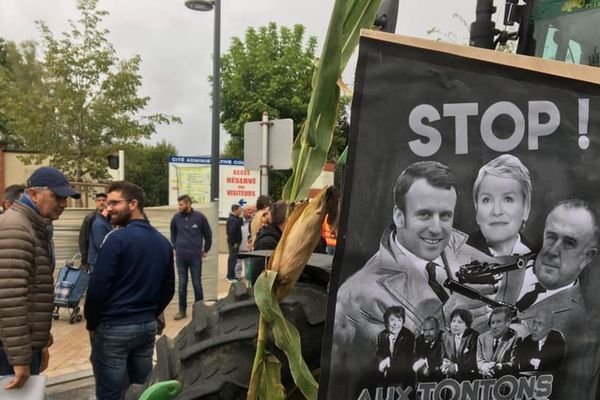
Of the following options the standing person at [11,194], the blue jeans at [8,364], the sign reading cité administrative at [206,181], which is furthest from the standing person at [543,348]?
the sign reading cité administrative at [206,181]

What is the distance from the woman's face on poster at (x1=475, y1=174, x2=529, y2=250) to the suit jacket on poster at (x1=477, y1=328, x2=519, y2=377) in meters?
0.24

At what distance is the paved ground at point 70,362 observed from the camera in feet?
19.0

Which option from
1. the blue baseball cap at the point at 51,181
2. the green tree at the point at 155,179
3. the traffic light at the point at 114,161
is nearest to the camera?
the blue baseball cap at the point at 51,181

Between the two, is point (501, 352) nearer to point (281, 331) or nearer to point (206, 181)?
point (281, 331)

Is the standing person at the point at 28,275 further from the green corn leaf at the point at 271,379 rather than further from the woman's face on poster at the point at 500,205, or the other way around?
the woman's face on poster at the point at 500,205

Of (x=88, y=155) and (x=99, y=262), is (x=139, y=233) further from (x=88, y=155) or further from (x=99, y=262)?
(x=88, y=155)

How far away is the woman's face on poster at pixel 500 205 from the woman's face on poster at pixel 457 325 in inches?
7.9

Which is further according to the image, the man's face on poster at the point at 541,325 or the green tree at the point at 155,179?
the green tree at the point at 155,179

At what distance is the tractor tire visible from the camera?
7.02 ft

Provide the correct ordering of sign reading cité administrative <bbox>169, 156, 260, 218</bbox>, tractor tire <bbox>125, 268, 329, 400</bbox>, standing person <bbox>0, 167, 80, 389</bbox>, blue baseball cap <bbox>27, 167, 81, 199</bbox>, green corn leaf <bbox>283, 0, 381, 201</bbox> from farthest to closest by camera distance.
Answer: sign reading cité administrative <bbox>169, 156, 260, 218</bbox>
blue baseball cap <bbox>27, 167, 81, 199</bbox>
standing person <bbox>0, 167, 80, 389</bbox>
tractor tire <bbox>125, 268, 329, 400</bbox>
green corn leaf <bbox>283, 0, 381, 201</bbox>

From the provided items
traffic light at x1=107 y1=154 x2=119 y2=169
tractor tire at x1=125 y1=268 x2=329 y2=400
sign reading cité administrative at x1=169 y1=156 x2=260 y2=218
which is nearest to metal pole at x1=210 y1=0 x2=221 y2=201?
traffic light at x1=107 y1=154 x2=119 y2=169

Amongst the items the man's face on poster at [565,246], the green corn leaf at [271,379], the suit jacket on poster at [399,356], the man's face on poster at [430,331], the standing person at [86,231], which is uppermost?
the man's face on poster at [565,246]

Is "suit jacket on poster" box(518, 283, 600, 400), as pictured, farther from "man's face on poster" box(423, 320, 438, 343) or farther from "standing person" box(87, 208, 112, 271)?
"standing person" box(87, 208, 112, 271)

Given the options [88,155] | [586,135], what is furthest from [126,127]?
[586,135]
